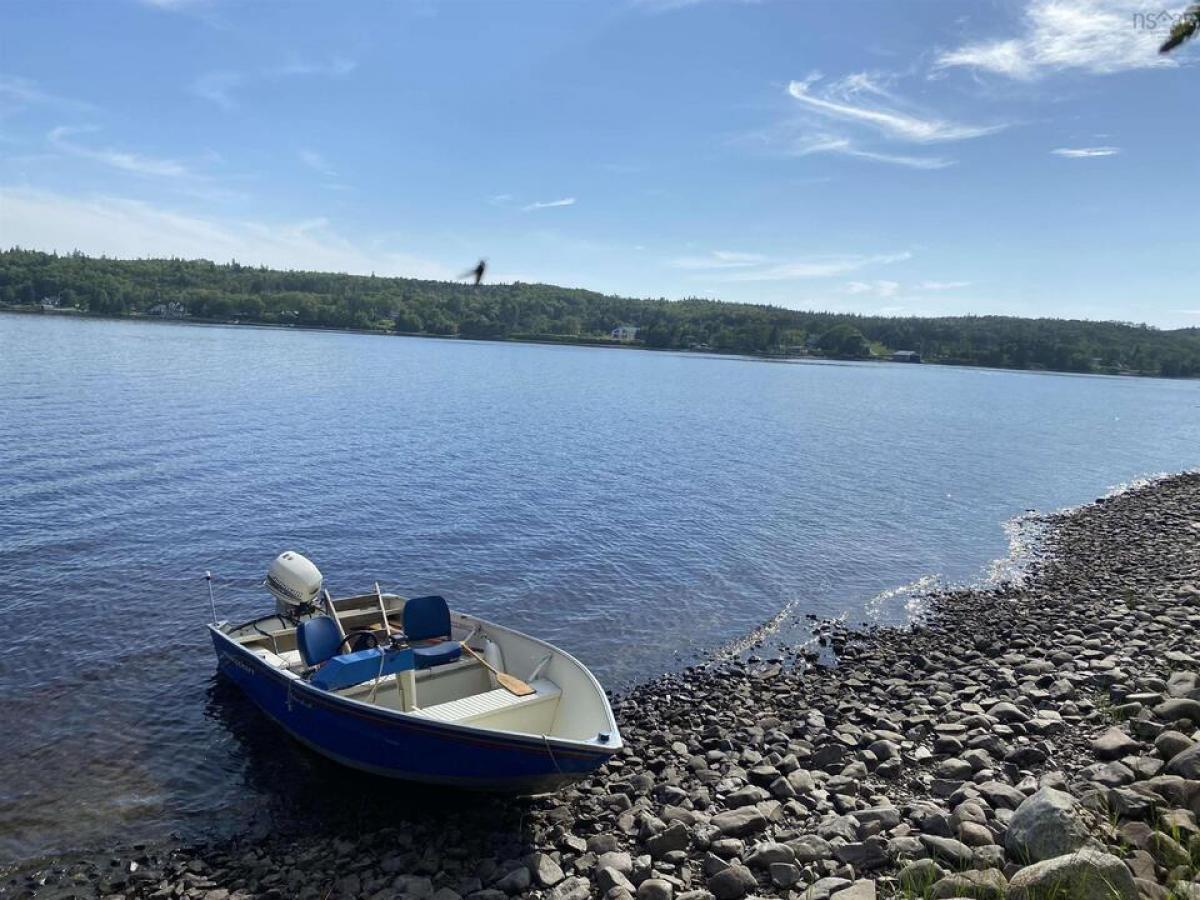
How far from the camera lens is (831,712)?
48.5 ft

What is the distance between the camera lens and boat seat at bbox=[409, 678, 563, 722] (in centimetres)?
1188

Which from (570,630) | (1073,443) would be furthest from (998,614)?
(1073,443)

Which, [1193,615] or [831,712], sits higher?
[1193,615]

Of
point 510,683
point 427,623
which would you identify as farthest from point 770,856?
point 427,623

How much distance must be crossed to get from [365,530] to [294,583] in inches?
461

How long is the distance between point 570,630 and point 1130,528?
26.4 meters

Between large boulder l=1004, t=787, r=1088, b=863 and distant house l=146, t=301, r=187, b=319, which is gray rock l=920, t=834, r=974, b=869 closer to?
large boulder l=1004, t=787, r=1088, b=863

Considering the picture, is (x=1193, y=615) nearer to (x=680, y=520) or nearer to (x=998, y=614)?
(x=998, y=614)

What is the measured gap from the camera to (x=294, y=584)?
1588 centimetres

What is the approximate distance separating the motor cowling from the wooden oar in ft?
13.6

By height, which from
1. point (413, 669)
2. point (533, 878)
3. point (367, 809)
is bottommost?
point (367, 809)

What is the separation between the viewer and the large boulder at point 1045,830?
297 inches

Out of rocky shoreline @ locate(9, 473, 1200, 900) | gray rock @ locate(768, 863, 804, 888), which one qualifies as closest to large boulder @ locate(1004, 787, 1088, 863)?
rocky shoreline @ locate(9, 473, 1200, 900)

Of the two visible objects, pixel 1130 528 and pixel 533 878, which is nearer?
pixel 533 878
